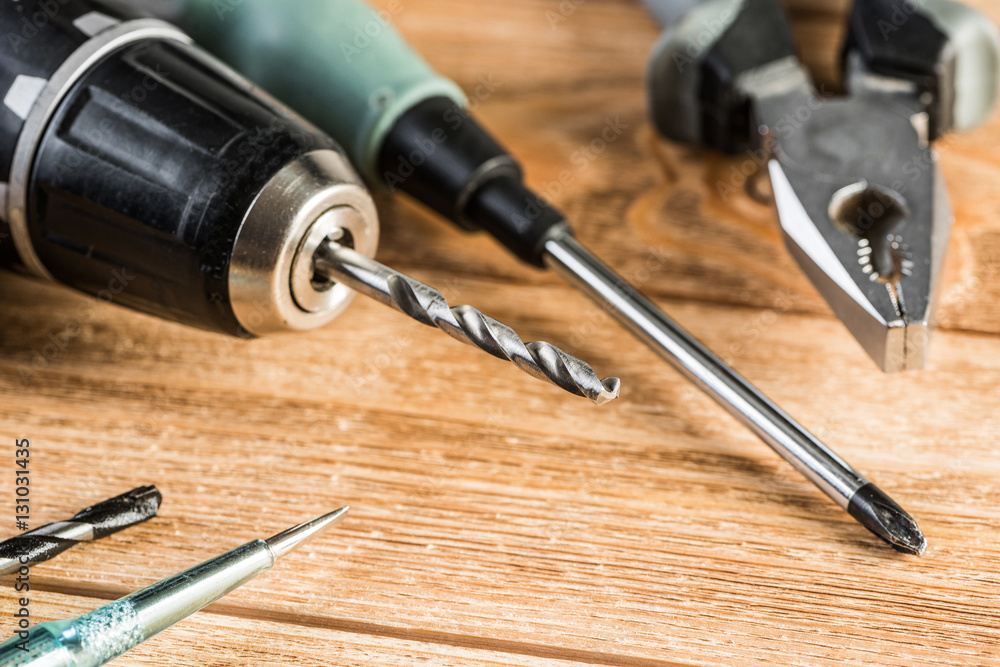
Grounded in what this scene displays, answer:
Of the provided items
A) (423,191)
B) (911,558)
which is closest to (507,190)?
(423,191)

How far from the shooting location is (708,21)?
625 mm

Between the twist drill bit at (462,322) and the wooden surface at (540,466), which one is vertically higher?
the twist drill bit at (462,322)

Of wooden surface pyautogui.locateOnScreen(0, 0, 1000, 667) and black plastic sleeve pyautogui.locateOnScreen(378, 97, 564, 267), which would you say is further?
black plastic sleeve pyautogui.locateOnScreen(378, 97, 564, 267)

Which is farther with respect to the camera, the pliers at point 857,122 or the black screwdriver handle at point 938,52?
the black screwdriver handle at point 938,52

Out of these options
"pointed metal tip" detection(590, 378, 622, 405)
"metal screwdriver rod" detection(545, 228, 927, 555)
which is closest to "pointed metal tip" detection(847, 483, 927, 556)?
"metal screwdriver rod" detection(545, 228, 927, 555)

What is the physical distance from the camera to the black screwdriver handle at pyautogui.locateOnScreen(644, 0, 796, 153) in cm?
62

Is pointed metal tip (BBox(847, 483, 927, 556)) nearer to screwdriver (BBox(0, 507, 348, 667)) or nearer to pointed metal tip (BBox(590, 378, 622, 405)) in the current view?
pointed metal tip (BBox(590, 378, 622, 405))

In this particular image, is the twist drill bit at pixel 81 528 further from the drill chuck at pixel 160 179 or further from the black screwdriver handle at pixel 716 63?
the black screwdriver handle at pixel 716 63

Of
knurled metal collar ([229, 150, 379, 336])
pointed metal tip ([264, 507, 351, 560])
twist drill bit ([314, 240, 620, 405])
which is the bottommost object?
pointed metal tip ([264, 507, 351, 560])

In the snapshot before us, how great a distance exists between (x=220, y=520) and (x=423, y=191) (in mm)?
227

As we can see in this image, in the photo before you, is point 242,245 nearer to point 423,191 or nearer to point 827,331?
point 423,191

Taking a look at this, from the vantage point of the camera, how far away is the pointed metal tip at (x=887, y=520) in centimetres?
43

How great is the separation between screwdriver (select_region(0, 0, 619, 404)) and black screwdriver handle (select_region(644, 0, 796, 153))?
270 mm

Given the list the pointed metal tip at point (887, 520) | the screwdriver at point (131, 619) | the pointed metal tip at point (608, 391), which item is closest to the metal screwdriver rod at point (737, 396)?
the pointed metal tip at point (887, 520)
